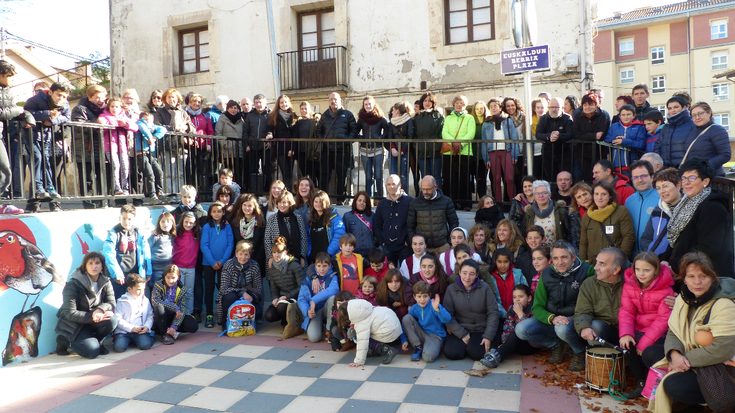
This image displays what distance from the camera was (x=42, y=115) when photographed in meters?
6.03

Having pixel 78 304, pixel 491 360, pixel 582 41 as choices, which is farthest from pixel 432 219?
pixel 582 41

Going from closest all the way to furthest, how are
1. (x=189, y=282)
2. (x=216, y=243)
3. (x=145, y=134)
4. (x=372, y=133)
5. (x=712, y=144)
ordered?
(x=712, y=144) < (x=189, y=282) < (x=216, y=243) < (x=145, y=134) < (x=372, y=133)

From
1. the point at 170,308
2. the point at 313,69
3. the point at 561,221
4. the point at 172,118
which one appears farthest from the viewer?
the point at 313,69

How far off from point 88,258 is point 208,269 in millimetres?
1678

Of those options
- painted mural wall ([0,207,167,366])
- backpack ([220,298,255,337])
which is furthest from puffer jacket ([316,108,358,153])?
painted mural wall ([0,207,167,366])

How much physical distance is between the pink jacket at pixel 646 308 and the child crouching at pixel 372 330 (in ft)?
7.08

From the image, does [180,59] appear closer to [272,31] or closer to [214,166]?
[272,31]

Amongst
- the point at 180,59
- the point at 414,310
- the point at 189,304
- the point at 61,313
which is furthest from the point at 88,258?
the point at 180,59

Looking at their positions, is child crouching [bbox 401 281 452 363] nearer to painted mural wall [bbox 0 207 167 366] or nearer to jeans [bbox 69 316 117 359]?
jeans [bbox 69 316 117 359]

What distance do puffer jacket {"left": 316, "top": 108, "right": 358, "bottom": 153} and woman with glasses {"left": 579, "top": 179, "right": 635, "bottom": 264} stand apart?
13.5ft

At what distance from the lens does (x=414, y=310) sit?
18.0 ft

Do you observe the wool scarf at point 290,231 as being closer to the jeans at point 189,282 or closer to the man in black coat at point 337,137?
the jeans at point 189,282

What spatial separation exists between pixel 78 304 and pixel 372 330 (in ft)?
10.9

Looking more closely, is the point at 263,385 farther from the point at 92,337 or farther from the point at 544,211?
the point at 544,211
